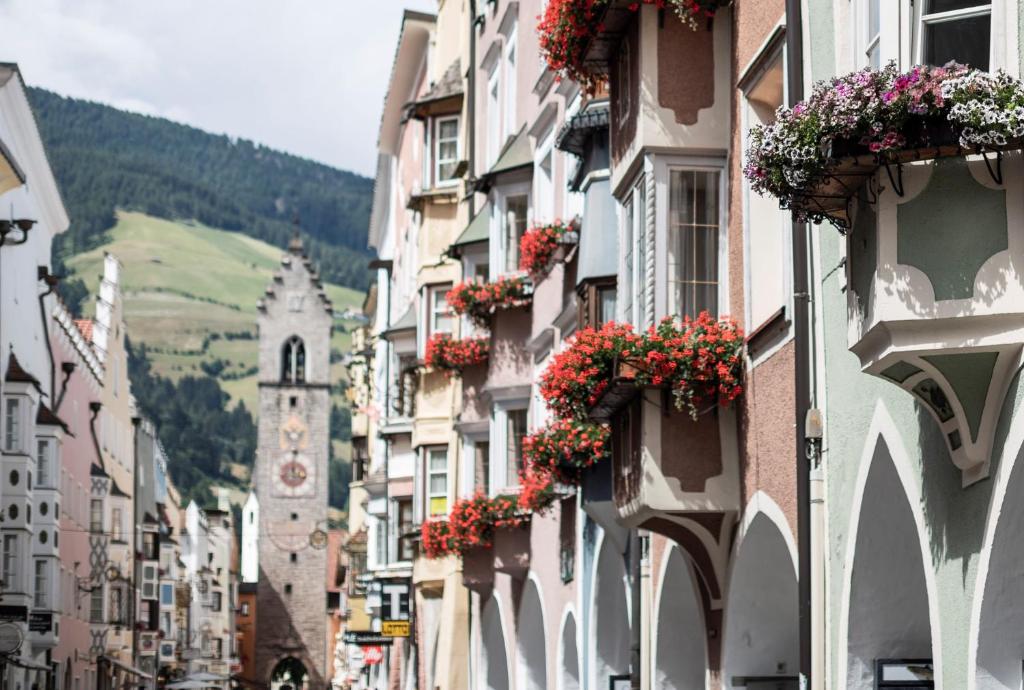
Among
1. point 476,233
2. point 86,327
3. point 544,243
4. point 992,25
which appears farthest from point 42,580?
point 992,25

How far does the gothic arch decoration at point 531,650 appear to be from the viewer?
1104 inches

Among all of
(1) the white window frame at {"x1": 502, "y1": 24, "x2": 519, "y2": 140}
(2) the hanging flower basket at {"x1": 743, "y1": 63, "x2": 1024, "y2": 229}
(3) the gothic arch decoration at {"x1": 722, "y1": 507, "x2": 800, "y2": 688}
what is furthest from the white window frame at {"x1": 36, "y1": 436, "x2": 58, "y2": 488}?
(2) the hanging flower basket at {"x1": 743, "y1": 63, "x2": 1024, "y2": 229}

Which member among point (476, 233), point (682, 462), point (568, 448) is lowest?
point (682, 462)

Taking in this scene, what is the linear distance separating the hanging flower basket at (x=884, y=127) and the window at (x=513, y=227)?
60.0ft

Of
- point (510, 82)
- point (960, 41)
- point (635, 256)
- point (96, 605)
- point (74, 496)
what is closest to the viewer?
point (960, 41)

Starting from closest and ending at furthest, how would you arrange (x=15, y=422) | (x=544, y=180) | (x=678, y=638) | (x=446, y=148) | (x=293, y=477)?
(x=678, y=638), (x=544, y=180), (x=446, y=148), (x=15, y=422), (x=293, y=477)

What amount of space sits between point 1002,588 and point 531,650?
64.2 feet

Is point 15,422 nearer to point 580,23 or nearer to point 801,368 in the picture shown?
point 580,23

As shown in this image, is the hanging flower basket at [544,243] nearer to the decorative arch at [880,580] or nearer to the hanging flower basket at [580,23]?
the hanging flower basket at [580,23]

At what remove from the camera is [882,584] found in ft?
37.8

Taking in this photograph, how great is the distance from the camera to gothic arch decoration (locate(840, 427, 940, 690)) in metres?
11.2

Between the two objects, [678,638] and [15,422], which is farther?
[15,422]

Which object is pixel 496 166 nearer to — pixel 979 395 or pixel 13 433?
pixel 979 395

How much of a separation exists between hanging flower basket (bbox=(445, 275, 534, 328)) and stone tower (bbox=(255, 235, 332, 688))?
9727cm
